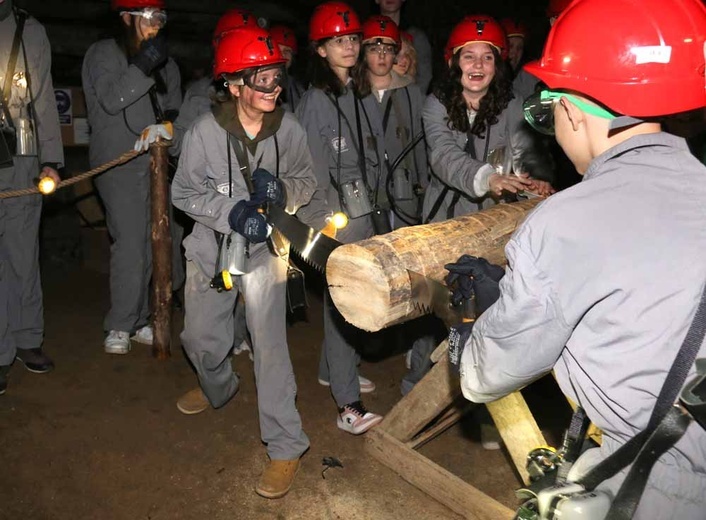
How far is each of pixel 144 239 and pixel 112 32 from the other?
1726 millimetres

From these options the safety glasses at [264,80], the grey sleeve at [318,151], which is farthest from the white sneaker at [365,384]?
the safety glasses at [264,80]

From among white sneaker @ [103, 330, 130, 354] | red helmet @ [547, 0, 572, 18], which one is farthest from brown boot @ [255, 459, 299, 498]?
red helmet @ [547, 0, 572, 18]

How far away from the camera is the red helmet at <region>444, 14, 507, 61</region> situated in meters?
4.48

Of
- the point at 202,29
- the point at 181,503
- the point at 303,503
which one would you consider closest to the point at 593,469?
the point at 303,503

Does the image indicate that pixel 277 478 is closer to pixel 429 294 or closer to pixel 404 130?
pixel 429 294

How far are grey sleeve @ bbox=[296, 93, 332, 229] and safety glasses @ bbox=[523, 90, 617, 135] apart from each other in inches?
88.1

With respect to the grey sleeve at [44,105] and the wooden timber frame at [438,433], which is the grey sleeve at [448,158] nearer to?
the wooden timber frame at [438,433]

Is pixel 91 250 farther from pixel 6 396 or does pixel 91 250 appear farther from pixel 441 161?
pixel 441 161

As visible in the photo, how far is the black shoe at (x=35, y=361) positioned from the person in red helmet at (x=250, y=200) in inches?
70.0

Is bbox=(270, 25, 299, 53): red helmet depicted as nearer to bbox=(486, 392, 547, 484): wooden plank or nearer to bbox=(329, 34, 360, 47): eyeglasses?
bbox=(329, 34, 360, 47): eyeglasses

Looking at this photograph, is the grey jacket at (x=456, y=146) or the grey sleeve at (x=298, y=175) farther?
the grey jacket at (x=456, y=146)

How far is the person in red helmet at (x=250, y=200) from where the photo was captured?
403 cm

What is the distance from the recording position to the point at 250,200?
12.9 ft

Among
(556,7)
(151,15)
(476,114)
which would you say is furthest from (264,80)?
(556,7)
